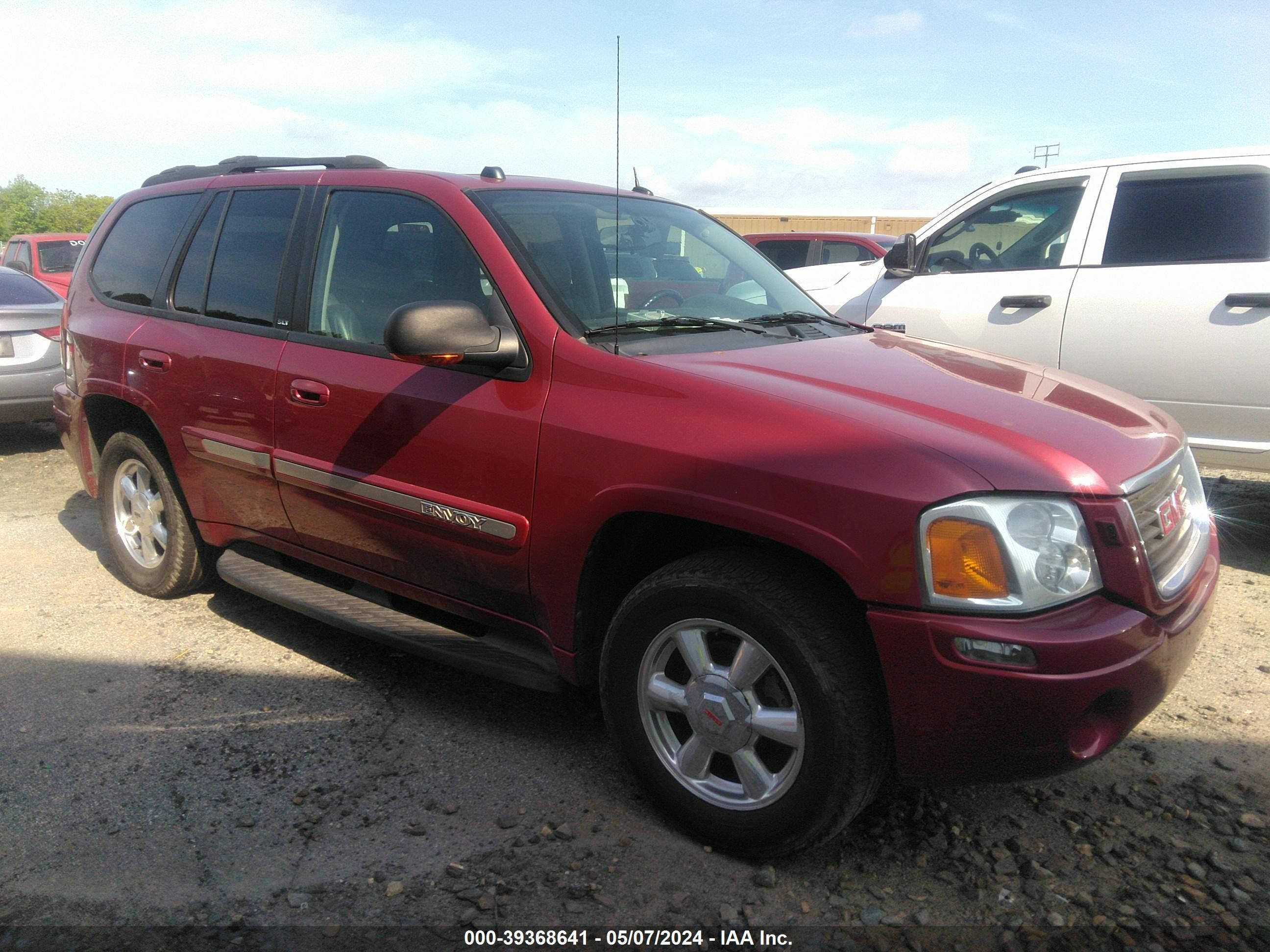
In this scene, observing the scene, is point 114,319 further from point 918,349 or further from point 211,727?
point 918,349

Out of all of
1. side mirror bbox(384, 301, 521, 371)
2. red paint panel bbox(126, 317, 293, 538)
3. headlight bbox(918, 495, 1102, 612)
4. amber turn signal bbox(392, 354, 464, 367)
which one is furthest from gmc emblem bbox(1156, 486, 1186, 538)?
red paint panel bbox(126, 317, 293, 538)

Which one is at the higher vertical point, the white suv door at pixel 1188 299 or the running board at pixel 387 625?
the white suv door at pixel 1188 299

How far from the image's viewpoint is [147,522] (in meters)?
4.20

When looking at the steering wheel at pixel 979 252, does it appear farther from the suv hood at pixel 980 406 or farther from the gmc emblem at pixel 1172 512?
the gmc emblem at pixel 1172 512

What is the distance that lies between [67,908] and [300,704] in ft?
3.56

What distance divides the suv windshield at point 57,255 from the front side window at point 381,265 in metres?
12.7

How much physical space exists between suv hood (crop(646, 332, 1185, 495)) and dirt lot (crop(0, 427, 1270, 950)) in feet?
3.21

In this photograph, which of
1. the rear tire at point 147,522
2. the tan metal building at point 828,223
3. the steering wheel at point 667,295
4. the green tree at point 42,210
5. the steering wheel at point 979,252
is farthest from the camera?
the green tree at point 42,210

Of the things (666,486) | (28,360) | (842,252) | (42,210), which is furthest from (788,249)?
(42,210)

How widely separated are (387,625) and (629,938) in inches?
52.6

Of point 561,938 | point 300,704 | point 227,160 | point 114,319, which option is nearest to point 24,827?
point 300,704

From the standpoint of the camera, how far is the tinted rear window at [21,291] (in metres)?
7.47

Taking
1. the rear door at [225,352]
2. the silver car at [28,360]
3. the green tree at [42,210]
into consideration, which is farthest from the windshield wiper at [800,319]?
the green tree at [42,210]

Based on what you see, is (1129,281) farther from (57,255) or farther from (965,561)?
(57,255)
